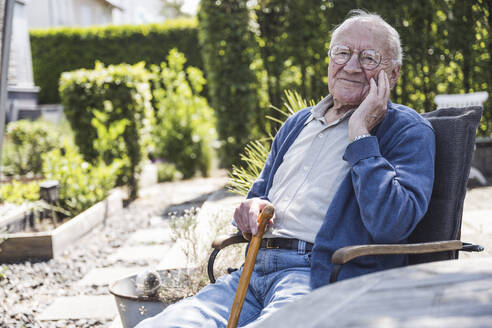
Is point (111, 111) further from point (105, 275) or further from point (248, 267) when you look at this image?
point (248, 267)

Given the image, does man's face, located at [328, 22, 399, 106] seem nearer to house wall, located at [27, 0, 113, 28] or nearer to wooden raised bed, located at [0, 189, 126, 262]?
wooden raised bed, located at [0, 189, 126, 262]

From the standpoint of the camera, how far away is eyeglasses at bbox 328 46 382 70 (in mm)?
1878

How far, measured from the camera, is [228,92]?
21.3 feet

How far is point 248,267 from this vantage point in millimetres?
1718

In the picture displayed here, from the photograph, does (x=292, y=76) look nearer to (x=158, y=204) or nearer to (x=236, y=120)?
(x=236, y=120)

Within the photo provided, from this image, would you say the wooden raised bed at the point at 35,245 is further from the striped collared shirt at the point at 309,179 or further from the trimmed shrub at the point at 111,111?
the striped collared shirt at the point at 309,179

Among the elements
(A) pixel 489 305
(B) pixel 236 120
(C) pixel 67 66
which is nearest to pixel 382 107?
(A) pixel 489 305

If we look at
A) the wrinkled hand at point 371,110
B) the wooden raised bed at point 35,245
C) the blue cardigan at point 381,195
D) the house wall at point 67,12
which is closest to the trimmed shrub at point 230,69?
the wooden raised bed at point 35,245

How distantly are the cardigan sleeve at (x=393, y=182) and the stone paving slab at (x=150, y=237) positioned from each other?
9.44 feet

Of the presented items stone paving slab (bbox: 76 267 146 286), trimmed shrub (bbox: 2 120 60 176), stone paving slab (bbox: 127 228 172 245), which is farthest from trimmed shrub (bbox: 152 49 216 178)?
stone paving slab (bbox: 76 267 146 286)

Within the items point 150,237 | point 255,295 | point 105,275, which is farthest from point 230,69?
point 255,295

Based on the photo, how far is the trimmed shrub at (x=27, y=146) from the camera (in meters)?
7.62

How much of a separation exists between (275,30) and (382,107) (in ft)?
16.5

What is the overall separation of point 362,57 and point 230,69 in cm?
462
